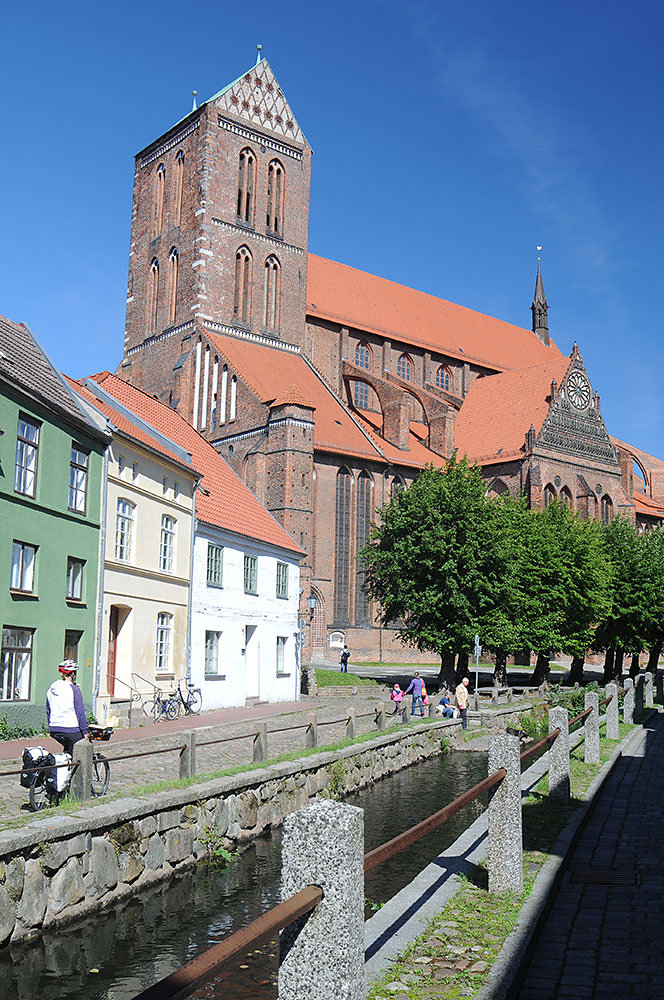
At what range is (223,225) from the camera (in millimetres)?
46000

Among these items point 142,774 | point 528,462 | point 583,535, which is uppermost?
point 528,462

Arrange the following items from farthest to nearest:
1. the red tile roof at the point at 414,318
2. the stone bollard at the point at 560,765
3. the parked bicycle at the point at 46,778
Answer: the red tile roof at the point at 414,318 < the stone bollard at the point at 560,765 < the parked bicycle at the point at 46,778

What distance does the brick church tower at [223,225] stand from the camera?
45594 mm

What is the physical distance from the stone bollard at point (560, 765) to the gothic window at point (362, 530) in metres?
35.6

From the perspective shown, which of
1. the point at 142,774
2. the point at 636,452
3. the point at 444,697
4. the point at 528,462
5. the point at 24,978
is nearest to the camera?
the point at 24,978

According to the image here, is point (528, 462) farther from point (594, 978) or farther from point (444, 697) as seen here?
point (594, 978)

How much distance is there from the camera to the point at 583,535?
38875 millimetres

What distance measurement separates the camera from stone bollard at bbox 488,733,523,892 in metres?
6.44

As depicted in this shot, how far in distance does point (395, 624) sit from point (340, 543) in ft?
17.3

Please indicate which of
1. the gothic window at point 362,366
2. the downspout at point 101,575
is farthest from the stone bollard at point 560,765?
the gothic window at point 362,366

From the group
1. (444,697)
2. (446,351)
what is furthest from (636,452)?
(444,697)

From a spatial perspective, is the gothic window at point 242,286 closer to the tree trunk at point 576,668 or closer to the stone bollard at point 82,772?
the tree trunk at point 576,668

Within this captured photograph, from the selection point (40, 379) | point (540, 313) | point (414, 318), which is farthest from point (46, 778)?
point (540, 313)

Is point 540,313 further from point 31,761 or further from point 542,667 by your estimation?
point 31,761
